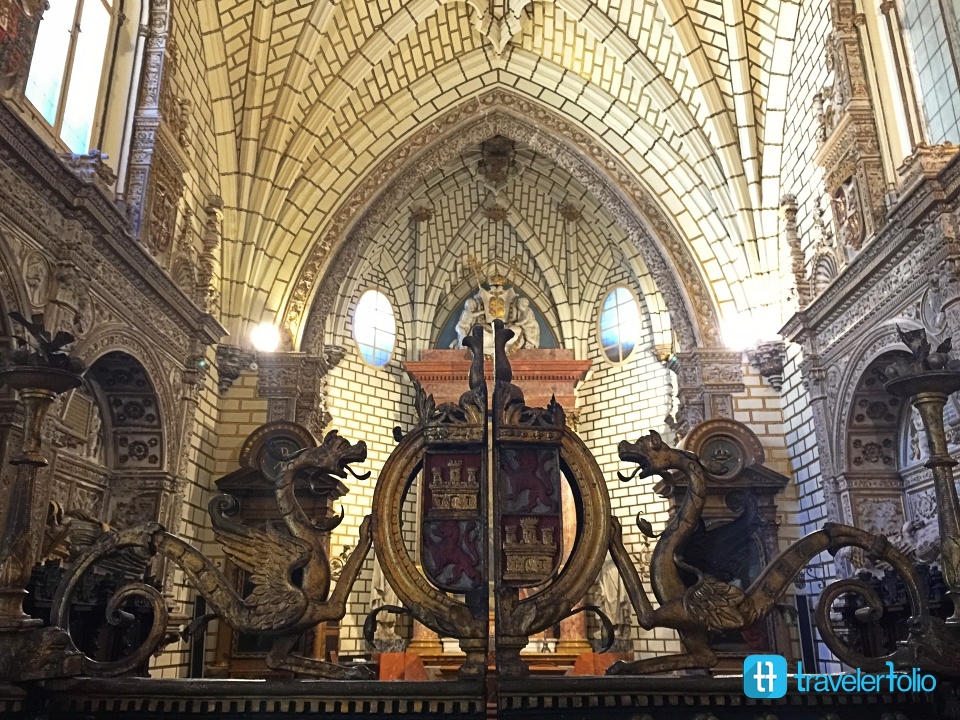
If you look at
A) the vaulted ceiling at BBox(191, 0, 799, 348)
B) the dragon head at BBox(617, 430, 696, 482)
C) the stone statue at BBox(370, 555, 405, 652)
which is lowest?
the stone statue at BBox(370, 555, 405, 652)

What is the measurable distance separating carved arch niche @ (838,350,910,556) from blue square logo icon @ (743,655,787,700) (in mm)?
6030

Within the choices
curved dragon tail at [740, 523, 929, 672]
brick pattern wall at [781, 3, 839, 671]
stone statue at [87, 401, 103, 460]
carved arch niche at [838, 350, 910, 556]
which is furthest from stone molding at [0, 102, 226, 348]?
brick pattern wall at [781, 3, 839, 671]

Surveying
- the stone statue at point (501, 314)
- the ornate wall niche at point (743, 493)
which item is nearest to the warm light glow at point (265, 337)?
the stone statue at point (501, 314)

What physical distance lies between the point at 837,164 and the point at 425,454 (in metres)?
7.70

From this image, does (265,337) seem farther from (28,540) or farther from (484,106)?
(28,540)

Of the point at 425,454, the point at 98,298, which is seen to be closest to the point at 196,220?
the point at 98,298

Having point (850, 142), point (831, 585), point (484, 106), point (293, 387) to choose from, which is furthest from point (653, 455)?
point (484, 106)

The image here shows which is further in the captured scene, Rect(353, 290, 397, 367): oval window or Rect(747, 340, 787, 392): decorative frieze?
Rect(353, 290, 397, 367): oval window

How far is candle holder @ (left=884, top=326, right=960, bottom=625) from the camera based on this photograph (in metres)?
3.69

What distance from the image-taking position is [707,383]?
12.3m

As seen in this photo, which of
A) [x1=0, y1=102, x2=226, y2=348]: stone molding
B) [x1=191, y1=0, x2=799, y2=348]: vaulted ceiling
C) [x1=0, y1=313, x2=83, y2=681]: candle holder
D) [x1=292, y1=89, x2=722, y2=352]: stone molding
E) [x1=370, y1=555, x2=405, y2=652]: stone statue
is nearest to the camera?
[x1=0, y1=313, x2=83, y2=681]: candle holder

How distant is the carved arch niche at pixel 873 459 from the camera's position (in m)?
8.98

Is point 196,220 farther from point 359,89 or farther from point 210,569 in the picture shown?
point 210,569

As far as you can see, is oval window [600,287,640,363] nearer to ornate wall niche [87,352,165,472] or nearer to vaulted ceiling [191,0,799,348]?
vaulted ceiling [191,0,799,348]
